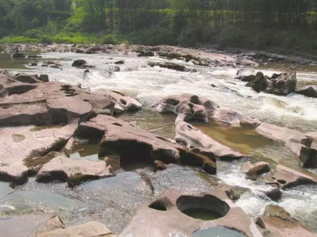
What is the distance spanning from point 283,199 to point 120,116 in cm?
631

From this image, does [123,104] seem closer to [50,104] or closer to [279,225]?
[50,104]

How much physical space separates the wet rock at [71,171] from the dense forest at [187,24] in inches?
1185

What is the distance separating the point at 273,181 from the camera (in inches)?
256

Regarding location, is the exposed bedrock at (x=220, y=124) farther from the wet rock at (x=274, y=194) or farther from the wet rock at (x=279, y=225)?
the wet rock at (x=279, y=225)

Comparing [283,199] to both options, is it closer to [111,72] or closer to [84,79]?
[84,79]

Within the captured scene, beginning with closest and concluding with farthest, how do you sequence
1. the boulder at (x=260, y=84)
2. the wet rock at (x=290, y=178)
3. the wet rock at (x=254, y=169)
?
1. the wet rock at (x=290, y=178)
2. the wet rock at (x=254, y=169)
3. the boulder at (x=260, y=84)

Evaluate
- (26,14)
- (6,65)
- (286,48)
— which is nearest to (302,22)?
(286,48)

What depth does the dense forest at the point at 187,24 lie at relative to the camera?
36.3 metres

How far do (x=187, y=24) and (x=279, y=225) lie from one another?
4323 centimetres

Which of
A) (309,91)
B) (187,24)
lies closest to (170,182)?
(309,91)

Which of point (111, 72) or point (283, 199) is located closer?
point (283, 199)

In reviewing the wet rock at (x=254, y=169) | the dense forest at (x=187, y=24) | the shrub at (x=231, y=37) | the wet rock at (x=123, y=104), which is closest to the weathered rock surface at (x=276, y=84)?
the wet rock at (x=123, y=104)

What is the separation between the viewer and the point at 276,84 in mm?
14977

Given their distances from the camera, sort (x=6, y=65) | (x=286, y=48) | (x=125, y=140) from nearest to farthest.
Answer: (x=125, y=140)
(x=6, y=65)
(x=286, y=48)
